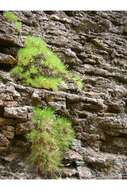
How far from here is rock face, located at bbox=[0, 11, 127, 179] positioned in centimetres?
536

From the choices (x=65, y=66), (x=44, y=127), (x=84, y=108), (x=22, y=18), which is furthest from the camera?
(x=22, y=18)

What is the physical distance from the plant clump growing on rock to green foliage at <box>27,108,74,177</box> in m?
0.59

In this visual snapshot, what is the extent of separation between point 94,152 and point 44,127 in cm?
82

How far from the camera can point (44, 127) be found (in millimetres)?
5453

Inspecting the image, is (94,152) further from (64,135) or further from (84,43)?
(84,43)

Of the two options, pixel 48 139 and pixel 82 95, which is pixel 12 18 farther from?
pixel 48 139

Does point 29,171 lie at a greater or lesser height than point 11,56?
lesser

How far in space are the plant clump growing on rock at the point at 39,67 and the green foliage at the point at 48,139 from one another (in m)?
0.59

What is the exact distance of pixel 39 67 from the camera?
6344 millimetres

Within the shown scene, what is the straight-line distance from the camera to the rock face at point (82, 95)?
5355 millimetres

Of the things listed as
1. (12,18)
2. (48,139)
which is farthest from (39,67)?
(48,139)

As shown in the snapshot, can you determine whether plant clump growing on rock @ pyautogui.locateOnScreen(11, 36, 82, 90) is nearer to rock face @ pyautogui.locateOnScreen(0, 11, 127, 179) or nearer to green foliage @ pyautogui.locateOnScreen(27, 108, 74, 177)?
rock face @ pyautogui.locateOnScreen(0, 11, 127, 179)

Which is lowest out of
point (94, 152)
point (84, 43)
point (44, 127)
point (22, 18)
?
point (94, 152)

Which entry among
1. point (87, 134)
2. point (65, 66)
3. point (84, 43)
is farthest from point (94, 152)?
point (84, 43)
